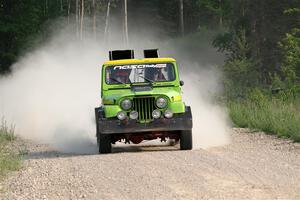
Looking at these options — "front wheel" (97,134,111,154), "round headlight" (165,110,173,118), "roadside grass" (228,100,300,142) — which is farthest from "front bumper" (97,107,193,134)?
"roadside grass" (228,100,300,142)

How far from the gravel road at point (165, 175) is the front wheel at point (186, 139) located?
1.37ft

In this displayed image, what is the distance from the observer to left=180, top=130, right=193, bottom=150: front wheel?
17.4 m

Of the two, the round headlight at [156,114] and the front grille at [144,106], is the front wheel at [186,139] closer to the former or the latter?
the round headlight at [156,114]

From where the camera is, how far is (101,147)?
17.5 metres

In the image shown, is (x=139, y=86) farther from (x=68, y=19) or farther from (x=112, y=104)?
(x=68, y=19)

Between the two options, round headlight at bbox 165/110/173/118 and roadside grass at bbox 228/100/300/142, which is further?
roadside grass at bbox 228/100/300/142

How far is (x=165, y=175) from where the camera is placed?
13094 millimetres

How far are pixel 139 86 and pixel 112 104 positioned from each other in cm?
98

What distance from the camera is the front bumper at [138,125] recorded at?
56.0 feet

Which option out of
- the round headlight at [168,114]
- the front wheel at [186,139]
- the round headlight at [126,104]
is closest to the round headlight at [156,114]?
the round headlight at [168,114]

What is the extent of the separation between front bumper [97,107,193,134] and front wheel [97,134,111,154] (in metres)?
0.28

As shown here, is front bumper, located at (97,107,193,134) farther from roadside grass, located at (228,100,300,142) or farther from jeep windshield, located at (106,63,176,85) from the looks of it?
roadside grass, located at (228,100,300,142)

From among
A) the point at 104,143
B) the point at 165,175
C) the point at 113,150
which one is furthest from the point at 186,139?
the point at 165,175

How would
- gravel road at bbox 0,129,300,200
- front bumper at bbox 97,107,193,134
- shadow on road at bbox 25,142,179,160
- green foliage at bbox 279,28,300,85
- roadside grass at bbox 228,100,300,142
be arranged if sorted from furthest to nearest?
green foliage at bbox 279,28,300,85 < roadside grass at bbox 228,100,300,142 < shadow on road at bbox 25,142,179,160 < front bumper at bbox 97,107,193,134 < gravel road at bbox 0,129,300,200
